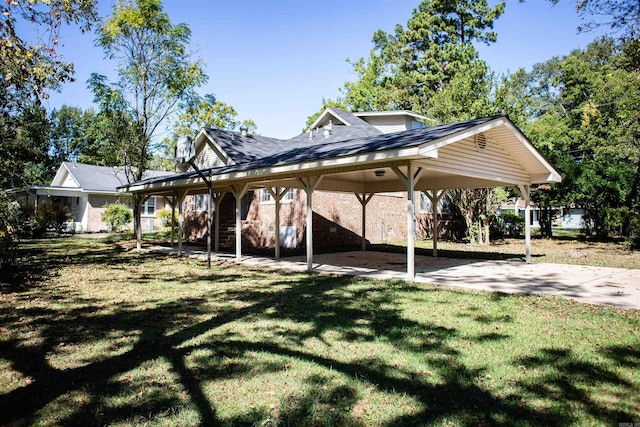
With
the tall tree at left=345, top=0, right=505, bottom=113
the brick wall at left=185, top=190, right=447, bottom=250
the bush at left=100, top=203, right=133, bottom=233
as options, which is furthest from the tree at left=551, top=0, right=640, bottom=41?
the bush at left=100, top=203, right=133, bottom=233

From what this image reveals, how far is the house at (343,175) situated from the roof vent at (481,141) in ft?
0.08

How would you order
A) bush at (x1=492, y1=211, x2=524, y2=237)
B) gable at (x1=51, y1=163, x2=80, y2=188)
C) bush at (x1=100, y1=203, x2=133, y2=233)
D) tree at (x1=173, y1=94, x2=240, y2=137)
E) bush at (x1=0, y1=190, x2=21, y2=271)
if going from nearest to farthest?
bush at (x1=0, y1=190, x2=21, y2=271), bush at (x1=492, y1=211, x2=524, y2=237), bush at (x1=100, y1=203, x2=133, y2=233), tree at (x1=173, y1=94, x2=240, y2=137), gable at (x1=51, y1=163, x2=80, y2=188)

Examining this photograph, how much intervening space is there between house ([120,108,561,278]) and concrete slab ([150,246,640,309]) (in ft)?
3.12

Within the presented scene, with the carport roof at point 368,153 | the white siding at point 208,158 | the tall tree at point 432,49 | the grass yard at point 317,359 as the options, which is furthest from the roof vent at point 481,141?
the tall tree at point 432,49

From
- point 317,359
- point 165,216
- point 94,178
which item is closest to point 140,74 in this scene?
point 165,216

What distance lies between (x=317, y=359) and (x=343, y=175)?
28.8ft

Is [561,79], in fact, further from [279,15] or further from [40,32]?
[40,32]

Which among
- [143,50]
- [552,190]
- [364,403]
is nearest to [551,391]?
[364,403]

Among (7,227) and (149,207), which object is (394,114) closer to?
(7,227)

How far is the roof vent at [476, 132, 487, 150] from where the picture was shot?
9.54 meters

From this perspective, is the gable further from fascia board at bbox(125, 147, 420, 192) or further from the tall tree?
the tall tree

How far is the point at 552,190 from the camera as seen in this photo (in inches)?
702

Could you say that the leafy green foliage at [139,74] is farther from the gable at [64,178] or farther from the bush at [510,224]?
the bush at [510,224]

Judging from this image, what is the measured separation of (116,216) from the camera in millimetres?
25328
